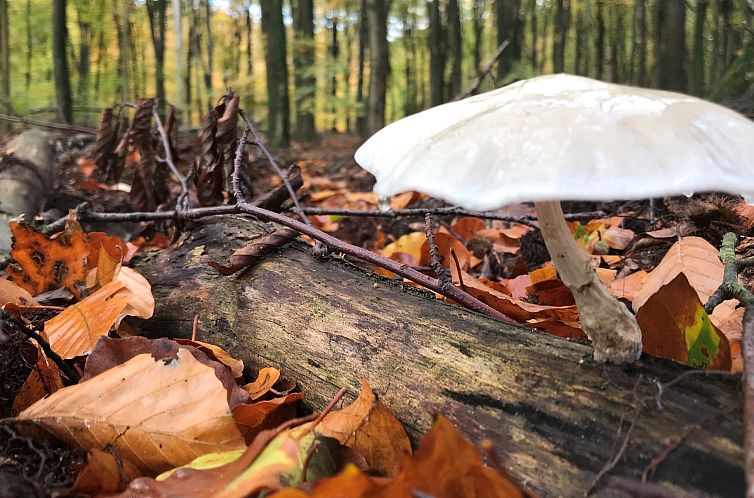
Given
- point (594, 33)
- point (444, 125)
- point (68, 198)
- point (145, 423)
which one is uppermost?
point (594, 33)

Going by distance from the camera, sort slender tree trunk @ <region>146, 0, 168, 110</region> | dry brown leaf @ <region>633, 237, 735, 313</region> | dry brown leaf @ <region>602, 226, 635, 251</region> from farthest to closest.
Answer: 1. slender tree trunk @ <region>146, 0, 168, 110</region>
2. dry brown leaf @ <region>602, 226, 635, 251</region>
3. dry brown leaf @ <region>633, 237, 735, 313</region>

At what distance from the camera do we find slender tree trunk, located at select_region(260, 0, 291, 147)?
29.3 feet

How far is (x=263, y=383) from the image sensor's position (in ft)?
4.33

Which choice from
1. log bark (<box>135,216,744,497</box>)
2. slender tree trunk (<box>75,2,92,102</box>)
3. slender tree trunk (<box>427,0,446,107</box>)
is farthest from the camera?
slender tree trunk (<box>75,2,92,102</box>)

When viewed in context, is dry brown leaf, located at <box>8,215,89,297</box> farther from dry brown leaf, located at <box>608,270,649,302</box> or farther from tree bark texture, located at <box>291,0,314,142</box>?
tree bark texture, located at <box>291,0,314,142</box>

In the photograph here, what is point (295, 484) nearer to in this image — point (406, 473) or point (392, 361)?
point (406, 473)

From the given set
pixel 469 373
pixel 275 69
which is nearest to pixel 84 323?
pixel 469 373

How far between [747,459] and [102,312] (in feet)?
4.80

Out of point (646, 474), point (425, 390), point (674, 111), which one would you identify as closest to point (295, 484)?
point (425, 390)

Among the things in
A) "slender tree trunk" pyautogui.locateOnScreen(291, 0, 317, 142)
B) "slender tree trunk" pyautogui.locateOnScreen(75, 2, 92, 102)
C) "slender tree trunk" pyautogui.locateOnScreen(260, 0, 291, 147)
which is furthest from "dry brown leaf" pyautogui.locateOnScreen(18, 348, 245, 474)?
"slender tree trunk" pyautogui.locateOnScreen(75, 2, 92, 102)

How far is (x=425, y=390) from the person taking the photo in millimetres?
1097

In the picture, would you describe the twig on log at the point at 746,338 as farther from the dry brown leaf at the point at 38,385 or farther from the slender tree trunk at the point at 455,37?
the slender tree trunk at the point at 455,37

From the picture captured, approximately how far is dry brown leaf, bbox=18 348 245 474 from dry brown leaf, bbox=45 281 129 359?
11.2 inches

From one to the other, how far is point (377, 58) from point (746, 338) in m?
7.43
